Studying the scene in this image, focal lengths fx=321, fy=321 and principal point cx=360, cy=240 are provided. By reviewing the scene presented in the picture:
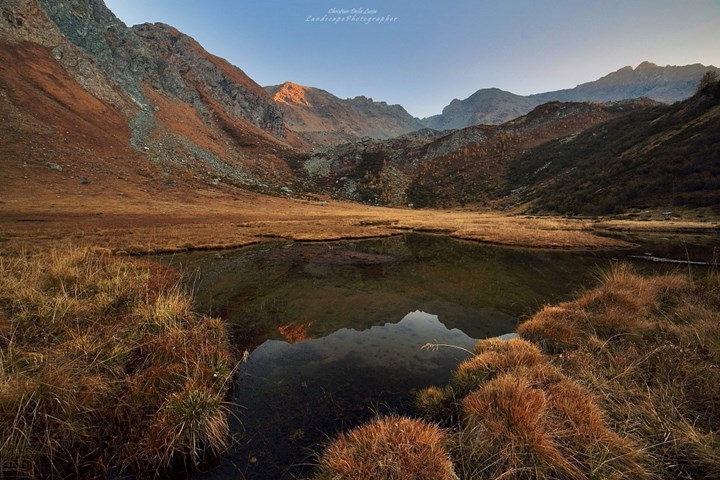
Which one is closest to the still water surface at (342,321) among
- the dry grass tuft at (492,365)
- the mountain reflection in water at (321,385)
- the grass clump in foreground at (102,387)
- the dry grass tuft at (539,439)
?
the mountain reflection in water at (321,385)

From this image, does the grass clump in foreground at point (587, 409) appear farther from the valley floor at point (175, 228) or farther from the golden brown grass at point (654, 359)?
the valley floor at point (175, 228)

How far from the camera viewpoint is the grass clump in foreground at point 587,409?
185 inches

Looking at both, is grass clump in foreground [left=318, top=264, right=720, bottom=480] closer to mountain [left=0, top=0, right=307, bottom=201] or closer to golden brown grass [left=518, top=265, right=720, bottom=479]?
golden brown grass [left=518, top=265, right=720, bottom=479]

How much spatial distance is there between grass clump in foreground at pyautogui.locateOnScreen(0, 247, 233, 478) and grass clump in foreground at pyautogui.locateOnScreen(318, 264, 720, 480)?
3091 millimetres

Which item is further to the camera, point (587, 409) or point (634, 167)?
point (634, 167)

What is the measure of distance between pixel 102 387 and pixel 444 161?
125m

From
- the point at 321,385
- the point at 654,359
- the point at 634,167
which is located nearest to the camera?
the point at 654,359

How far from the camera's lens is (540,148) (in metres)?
110

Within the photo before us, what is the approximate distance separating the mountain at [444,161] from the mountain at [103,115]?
18899mm

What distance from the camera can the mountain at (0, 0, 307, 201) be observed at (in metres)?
58.7

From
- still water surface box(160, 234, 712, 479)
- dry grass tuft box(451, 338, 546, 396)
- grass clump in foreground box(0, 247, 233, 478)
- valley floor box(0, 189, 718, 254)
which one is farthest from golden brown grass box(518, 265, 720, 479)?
valley floor box(0, 189, 718, 254)

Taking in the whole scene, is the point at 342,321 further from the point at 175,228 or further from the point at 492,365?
the point at 175,228

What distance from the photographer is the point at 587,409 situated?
5.62 metres

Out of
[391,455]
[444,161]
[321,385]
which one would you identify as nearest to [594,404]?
[391,455]
